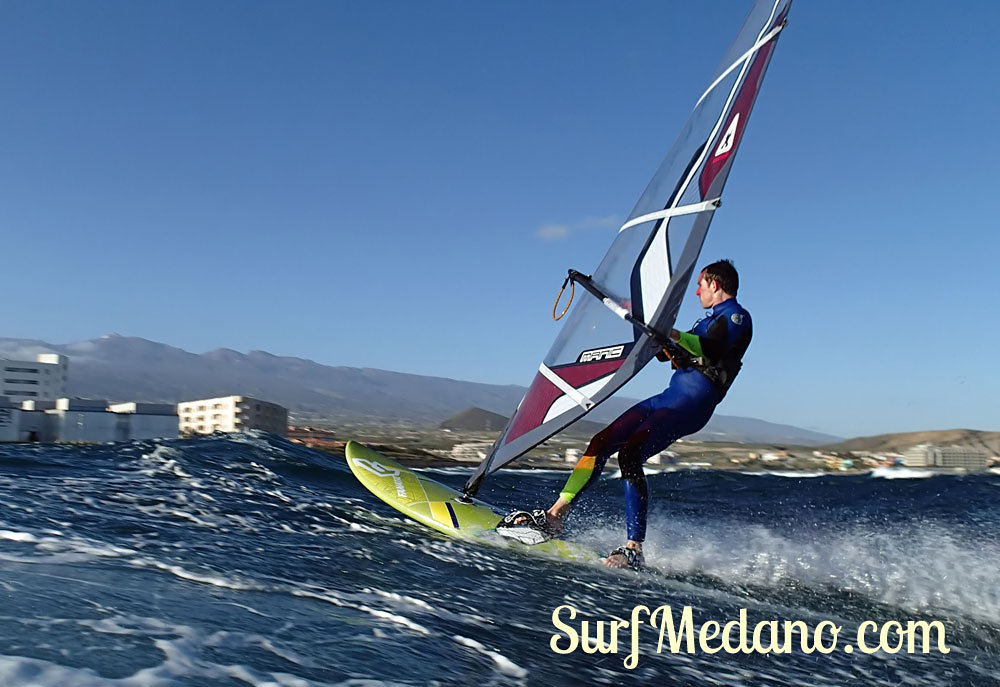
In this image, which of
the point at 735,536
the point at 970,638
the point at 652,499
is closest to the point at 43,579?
the point at 970,638

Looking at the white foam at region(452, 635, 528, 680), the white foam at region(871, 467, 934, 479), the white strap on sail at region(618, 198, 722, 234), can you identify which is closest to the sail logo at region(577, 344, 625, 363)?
the white strap on sail at region(618, 198, 722, 234)

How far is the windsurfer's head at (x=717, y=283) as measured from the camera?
4289 millimetres

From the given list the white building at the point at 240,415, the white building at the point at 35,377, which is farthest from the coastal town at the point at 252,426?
the white building at the point at 35,377

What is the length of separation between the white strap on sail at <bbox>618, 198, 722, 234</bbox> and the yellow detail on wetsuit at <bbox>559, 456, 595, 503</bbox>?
1.63m

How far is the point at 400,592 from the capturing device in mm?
2900

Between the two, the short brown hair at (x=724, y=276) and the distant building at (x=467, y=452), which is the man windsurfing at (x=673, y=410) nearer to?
the short brown hair at (x=724, y=276)

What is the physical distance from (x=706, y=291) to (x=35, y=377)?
3762cm

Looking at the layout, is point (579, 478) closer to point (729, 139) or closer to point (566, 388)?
point (566, 388)

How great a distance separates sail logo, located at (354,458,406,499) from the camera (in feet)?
17.7


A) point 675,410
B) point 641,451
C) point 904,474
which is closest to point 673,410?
point 675,410

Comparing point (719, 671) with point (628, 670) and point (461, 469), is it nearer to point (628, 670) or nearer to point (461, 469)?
point (628, 670)

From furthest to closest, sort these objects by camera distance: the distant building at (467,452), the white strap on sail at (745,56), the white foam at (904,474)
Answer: the white foam at (904,474) → the distant building at (467,452) → the white strap on sail at (745,56)

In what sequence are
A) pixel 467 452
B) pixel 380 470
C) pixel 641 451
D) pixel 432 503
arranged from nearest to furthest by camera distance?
1. pixel 641 451
2. pixel 432 503
3. pixel 380 470
4. pixel 467 452

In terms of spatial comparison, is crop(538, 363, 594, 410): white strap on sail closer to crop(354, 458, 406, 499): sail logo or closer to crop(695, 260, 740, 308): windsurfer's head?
crop(695, 260, 740, 308): windsurfer's head
